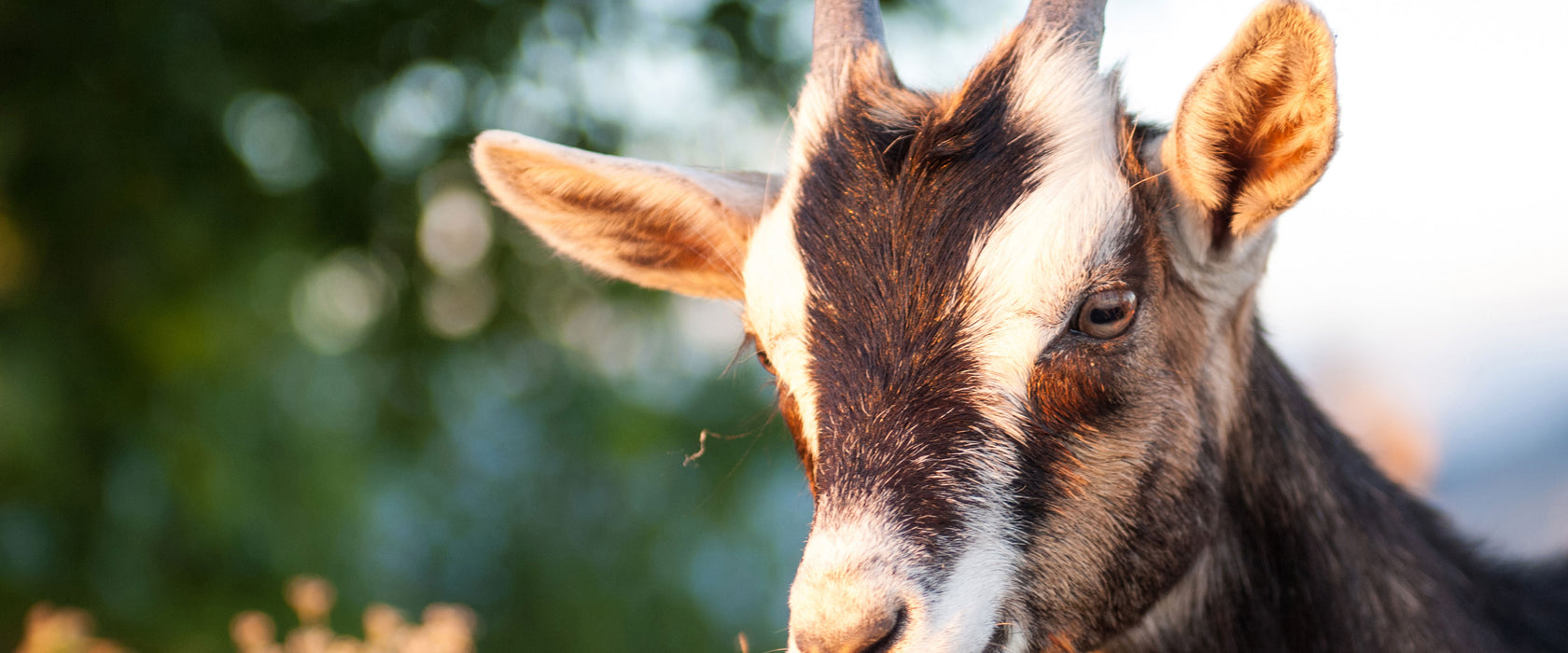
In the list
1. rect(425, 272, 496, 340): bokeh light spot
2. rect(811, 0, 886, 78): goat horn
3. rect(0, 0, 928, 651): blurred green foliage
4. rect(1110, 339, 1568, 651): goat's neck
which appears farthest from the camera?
rect(425, 272, 496, 340): bokeh light spot

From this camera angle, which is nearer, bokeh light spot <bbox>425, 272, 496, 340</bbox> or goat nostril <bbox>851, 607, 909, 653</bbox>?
goat nostril <bbox>851, 607, 909, 653</bbox>

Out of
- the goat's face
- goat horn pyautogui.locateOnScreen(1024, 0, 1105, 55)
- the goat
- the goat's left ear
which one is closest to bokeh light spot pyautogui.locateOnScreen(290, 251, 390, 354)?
the goat

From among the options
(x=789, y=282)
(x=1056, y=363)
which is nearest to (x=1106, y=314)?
(x=1056, y=363)

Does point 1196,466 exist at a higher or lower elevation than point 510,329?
higher

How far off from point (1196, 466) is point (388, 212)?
16.8 ft

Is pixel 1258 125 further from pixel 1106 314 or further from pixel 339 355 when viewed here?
pixel 339 355

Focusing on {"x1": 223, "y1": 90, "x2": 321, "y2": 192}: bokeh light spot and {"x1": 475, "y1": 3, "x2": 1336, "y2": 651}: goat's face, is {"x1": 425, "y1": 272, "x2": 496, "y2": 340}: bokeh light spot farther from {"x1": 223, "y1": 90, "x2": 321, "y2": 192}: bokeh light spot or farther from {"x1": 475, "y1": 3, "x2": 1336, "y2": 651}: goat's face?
{"x1": 475, "y1": 3, "x2": 1336, "y2": 651}: goat's face

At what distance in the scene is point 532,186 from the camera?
2.46 m

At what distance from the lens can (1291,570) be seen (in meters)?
2.14

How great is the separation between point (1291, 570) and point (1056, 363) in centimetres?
80

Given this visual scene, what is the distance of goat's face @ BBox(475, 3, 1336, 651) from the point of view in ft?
5.49

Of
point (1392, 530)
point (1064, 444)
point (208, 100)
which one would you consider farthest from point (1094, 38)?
point (208, 100)

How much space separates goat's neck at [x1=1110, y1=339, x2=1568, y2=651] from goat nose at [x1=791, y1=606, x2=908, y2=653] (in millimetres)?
776

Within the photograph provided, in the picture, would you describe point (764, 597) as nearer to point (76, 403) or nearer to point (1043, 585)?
point (76, 403)
